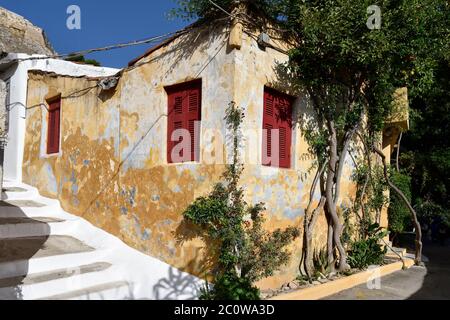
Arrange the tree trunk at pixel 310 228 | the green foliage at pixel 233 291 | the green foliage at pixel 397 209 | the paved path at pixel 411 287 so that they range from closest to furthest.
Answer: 1. the green foliage at pixel 233 291
2. the paved path at pixel 411 287
3. the tree trunk at pixel 310 228
4. the green foliage at pixel 397 209

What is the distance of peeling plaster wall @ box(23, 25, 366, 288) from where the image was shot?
5750 millimetres

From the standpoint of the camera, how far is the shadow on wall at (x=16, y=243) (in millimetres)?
5012

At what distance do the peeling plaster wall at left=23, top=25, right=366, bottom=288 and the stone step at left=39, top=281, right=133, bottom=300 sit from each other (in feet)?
2.45

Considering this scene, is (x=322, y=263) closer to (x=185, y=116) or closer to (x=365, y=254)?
(x=365, y=254)

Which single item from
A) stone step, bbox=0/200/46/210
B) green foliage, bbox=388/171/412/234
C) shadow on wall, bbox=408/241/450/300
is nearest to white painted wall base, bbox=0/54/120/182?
stone step, bbox=0/200/46/210

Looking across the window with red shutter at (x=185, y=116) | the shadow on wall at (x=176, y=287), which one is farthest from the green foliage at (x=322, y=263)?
the window with red shutter at (x=185, y=116)

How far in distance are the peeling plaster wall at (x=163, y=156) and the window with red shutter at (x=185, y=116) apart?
0.13 m

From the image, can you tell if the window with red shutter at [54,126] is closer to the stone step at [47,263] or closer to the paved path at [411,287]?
the stone step at [47,263]

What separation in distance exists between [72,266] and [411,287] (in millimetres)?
5841

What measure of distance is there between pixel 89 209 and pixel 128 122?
2.10 metres

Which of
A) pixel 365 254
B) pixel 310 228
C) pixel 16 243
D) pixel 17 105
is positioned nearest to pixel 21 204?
pixel 16 243
